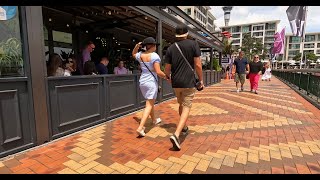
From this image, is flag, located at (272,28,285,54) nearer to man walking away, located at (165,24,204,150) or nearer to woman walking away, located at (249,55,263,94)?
woman walking away, located at (249,55,263,94)

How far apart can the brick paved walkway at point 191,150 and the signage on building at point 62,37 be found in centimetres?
411

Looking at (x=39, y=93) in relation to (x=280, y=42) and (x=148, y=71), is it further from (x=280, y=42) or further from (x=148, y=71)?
(x=280, y=42)

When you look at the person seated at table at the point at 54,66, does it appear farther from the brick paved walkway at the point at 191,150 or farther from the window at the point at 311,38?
the window at the point at 311,38

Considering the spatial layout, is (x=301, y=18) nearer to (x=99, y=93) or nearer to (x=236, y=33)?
(x=99, y=93)

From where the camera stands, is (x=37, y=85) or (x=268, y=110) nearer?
(x=37, y=85)

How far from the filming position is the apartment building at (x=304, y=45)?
107812 mm

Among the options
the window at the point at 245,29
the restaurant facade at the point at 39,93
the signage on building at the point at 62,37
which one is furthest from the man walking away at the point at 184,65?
the window at the point at 245,29

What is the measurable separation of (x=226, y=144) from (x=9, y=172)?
3.16 meters

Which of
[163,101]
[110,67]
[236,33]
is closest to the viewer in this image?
[163,101]

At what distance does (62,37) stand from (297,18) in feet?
39.6

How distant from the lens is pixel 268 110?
6312 millimetres

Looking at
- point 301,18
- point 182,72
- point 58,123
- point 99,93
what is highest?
point 301,18
